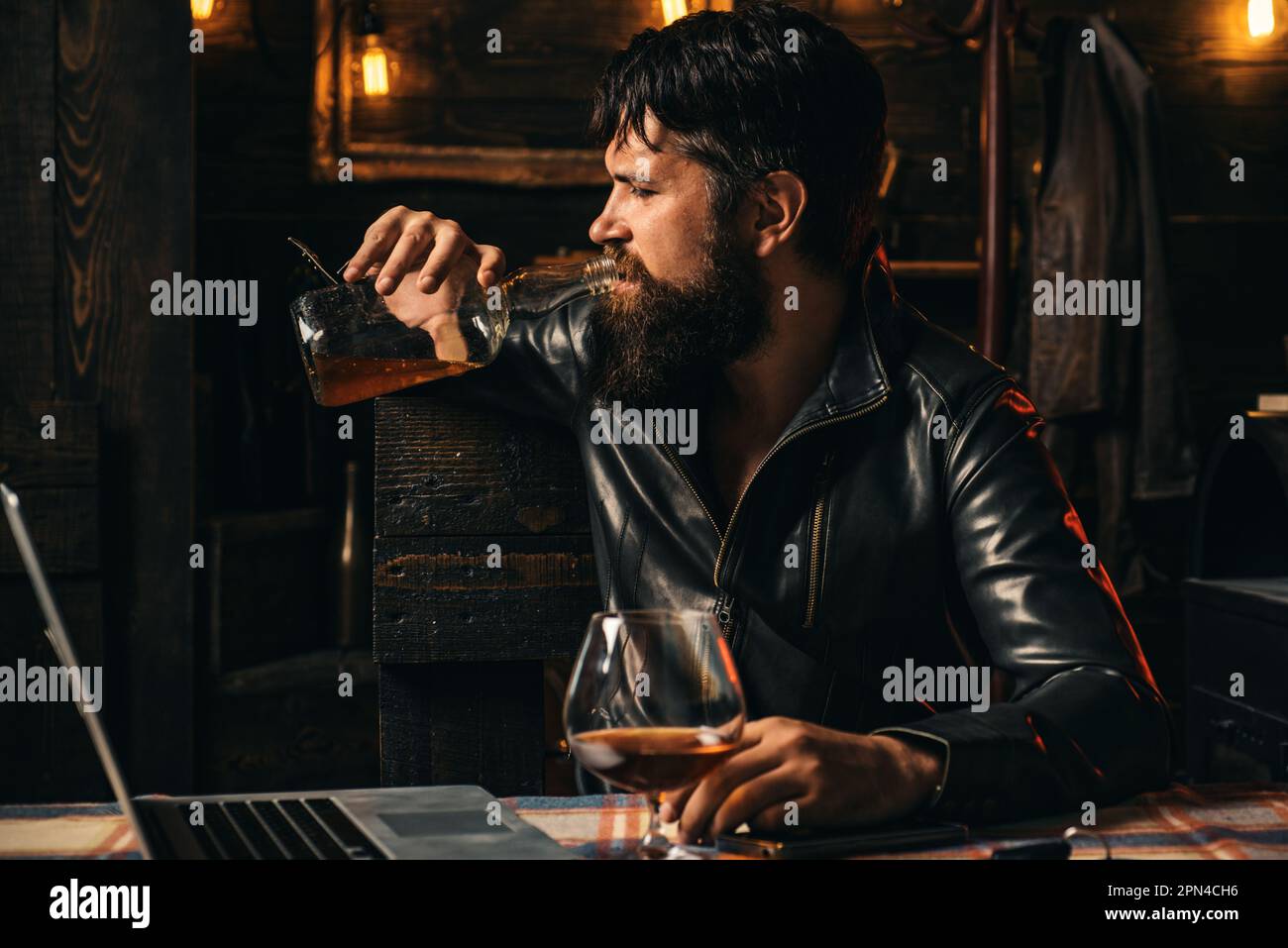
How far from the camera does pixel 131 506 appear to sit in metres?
2.45

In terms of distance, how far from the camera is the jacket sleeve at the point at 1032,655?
0.94m

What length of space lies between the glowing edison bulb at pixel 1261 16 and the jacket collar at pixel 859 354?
220 centimetres

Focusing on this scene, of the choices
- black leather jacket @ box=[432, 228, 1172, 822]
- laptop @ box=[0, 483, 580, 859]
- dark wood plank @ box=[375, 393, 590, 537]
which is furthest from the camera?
dark wood plank @ box=[375, 393, 590, 537]

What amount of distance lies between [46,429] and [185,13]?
813 mm

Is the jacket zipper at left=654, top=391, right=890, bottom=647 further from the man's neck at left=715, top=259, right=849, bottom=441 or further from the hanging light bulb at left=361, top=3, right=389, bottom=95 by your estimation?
the hanging light bulb at left=361, top=3, right=389, bottom=95

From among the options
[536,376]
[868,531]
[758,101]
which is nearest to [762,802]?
[868,531]

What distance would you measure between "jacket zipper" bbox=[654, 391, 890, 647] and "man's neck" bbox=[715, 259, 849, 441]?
0.42 feet

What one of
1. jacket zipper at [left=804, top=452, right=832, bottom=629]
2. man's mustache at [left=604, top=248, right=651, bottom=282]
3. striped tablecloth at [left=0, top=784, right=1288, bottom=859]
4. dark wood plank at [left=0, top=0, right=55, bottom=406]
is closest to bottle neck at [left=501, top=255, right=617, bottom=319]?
man's mustache at [left=604, top=248, right=651, bottom=282]

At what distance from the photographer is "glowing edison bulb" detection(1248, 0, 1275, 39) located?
314 centimetres

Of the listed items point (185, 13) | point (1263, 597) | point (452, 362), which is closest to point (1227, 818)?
point (452, 362)
